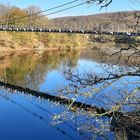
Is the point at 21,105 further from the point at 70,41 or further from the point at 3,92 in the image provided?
the point at 70,41

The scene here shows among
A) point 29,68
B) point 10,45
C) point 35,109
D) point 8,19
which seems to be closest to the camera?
point 35,109

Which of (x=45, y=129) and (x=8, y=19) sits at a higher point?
(x=8, y=19)

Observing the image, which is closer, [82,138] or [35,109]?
[82,138]

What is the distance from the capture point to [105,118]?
14344 millimetres

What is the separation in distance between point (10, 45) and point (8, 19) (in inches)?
212

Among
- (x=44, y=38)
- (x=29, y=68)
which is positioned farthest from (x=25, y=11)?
(x=29, y=68)

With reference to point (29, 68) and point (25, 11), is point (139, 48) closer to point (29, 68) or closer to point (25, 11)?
point (29, 68)

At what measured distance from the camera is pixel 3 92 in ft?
71.5

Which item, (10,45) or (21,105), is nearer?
(21,105)

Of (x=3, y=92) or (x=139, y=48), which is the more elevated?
(x=139, y=48)

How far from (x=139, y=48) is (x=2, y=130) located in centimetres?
679

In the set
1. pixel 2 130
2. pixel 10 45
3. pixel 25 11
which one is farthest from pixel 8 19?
pixel 2 130

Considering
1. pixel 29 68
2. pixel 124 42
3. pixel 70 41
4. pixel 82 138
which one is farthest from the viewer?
pixel 70 41

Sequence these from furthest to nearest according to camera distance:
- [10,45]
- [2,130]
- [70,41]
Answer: [70,41] < [10,45] < [2,130]
